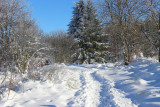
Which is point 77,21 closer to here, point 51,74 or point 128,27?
point 128,27

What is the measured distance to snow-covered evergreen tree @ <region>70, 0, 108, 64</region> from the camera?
1770 cm

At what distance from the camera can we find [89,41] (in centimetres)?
1814

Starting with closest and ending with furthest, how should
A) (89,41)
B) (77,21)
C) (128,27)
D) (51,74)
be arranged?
(51,74), (128,27), (89,41), (77,21)

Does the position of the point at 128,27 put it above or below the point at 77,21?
below

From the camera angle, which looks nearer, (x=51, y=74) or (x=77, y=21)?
(x=51, y=74)

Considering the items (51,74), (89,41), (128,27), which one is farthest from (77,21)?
(51,74)

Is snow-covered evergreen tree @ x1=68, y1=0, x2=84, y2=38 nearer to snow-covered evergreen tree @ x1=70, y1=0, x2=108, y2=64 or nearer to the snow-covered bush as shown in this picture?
snow-covered evergreen tree @ x1=70, y1=0, x2=108, y2=64

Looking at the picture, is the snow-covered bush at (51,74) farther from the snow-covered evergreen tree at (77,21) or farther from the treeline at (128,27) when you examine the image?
the snow-covered evergreen tree at (77,21)

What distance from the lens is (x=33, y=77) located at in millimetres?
5957

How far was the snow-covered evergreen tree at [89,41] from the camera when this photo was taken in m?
17.7

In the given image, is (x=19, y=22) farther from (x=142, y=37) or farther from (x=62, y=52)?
(x=62, y=52)

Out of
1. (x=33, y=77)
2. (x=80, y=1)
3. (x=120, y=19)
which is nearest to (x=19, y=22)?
(x=33, y=77)

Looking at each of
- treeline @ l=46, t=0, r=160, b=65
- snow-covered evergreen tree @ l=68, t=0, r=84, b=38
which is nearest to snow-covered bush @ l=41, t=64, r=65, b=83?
treeline @ l=46, t=0, r=160, b=65

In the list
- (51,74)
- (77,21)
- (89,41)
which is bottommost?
(51,74)
